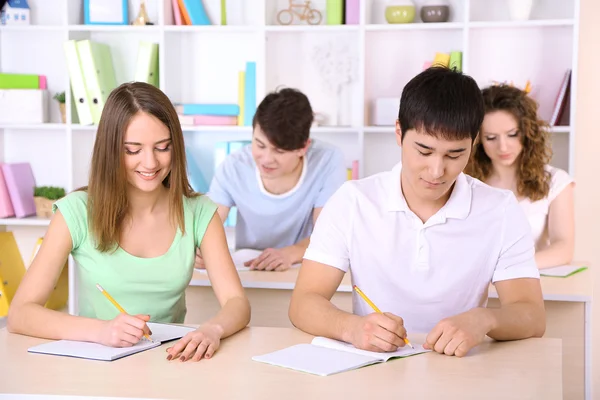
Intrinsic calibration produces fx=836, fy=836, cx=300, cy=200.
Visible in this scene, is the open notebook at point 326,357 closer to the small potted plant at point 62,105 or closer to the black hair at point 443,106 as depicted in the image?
the black hair at point 443,106

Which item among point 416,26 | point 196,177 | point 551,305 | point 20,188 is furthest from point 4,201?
point 551,305

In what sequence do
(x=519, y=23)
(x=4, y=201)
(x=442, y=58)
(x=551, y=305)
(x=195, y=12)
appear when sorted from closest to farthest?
(x=551, y=305)
(x=519, y=23)
(x=442, y=58)
(x=195, y=12)
(x=4, y=201)

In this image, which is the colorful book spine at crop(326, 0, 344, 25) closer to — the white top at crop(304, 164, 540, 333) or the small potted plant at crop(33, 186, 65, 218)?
the small potted plant at crop(33, 186, 65, 218)

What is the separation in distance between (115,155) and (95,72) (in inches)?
89.9

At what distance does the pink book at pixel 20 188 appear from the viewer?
439 cm

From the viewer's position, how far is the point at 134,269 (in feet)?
7.06

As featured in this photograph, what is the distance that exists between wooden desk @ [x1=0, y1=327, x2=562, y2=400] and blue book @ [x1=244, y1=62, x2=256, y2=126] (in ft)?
8.22

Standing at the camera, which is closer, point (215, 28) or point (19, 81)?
point (215, 28)

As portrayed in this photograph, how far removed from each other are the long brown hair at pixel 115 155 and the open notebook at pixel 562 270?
144 cm

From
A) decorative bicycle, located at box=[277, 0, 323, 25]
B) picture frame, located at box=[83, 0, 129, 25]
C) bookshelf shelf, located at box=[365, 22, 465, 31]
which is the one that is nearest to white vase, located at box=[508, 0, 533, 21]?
bookshelf shelf, located at box=[365, 22, 465, 31]

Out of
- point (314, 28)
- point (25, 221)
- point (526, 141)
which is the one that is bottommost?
point (25, 221)

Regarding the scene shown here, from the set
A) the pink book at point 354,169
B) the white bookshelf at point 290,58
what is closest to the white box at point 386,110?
the white bookshelf at point 290,58

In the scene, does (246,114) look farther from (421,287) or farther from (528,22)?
(421,287)

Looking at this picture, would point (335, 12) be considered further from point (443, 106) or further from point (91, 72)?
point (443, 106)
